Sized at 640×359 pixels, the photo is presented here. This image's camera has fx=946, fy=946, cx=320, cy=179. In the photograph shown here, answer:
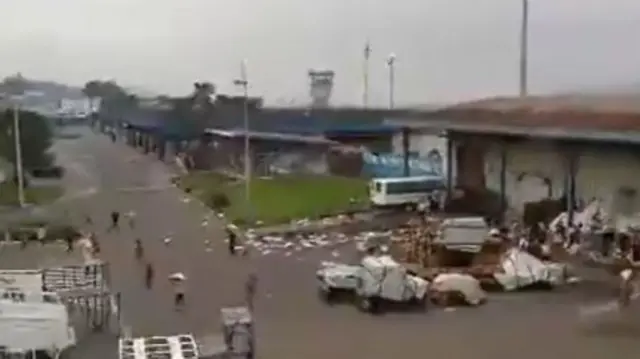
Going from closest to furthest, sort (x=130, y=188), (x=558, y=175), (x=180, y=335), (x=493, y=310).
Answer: (x=180, y=335)
(x=493, y=310)
(x=558, y=175)
(x=130, y=188)

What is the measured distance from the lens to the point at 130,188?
8148 mm

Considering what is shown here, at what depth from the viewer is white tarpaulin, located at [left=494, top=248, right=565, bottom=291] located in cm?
473

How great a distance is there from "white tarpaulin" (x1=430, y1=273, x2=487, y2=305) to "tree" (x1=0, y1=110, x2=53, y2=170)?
4695 mm

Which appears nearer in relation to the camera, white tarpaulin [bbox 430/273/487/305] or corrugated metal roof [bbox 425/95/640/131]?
white tarpaulin [bbox 430/273/487/305]

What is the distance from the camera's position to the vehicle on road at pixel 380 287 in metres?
4.40

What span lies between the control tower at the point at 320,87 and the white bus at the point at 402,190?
1714 mm

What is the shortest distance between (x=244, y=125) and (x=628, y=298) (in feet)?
17.2

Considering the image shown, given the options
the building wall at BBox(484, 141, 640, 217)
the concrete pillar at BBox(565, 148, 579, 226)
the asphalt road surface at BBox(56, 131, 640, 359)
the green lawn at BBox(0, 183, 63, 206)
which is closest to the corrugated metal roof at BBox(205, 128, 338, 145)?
the green lawn at BBox(0, 183, 63, 206)

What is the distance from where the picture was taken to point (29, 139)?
8.23 meters

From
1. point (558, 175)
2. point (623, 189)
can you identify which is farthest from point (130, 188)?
point (623, 189)

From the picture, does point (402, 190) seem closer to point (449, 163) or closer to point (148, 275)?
point (449, 163)

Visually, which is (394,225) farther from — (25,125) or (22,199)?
(25,125)

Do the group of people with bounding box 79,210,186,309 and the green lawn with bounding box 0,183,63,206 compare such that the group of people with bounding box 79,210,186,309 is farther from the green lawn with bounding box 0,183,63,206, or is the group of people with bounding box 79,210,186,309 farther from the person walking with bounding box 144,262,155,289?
the green lawn with bounding box 0,183,63,206

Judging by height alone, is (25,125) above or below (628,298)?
above
